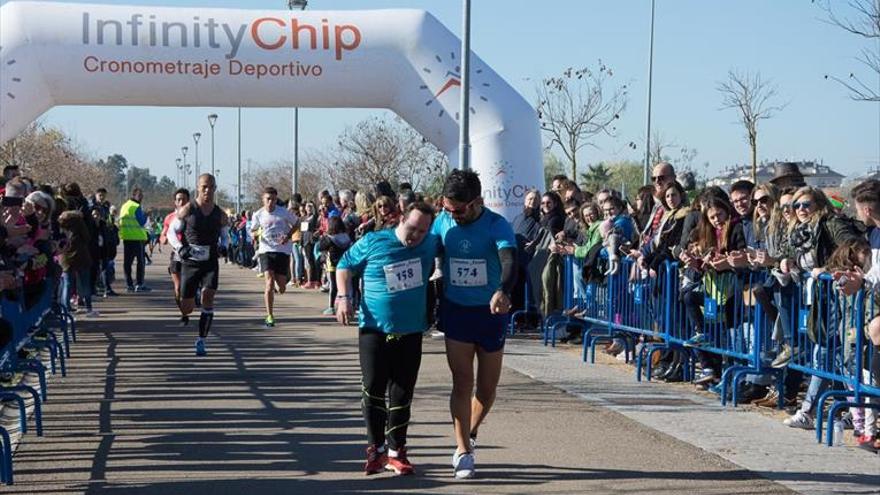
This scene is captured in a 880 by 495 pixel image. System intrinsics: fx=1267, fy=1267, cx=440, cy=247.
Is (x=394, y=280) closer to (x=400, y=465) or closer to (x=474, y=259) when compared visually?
(x=474, y=259)

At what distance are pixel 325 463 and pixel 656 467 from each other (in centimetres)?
203

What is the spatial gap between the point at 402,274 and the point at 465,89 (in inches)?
406

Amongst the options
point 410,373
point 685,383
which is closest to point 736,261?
point 685,383

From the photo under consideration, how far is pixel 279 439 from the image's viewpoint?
855 cm

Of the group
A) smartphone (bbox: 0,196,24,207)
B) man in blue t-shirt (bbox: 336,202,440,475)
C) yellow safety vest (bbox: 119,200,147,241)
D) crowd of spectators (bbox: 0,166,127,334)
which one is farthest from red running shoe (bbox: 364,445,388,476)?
yellow safety vest (bbox: 119,200,147,241)

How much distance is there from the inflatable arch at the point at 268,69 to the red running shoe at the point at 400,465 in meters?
11.4

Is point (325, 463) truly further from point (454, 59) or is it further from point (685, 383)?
point (454, 59)

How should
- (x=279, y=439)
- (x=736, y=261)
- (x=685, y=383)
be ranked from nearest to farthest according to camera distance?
(x=279, y=439) → (x=736, y=261) → (x=685, y=383)

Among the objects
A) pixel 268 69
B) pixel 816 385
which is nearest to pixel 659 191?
pixel 816 385

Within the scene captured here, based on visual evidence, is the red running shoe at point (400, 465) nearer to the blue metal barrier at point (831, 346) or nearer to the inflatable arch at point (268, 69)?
the blue metal barrier at point (831, 346)

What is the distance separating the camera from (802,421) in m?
9.29

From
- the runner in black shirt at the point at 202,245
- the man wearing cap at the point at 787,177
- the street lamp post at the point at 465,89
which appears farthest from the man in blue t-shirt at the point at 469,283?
the street lamp post at the point at 465,89

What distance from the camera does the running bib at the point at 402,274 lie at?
24.9 feet

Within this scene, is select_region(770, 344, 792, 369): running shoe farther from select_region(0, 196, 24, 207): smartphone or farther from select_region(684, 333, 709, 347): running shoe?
select_region(0, 196, 24, 207): smartphone
